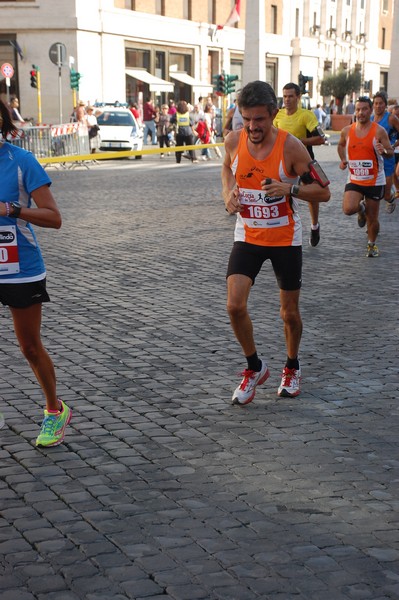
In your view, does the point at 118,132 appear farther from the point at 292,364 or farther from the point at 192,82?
the point at 292,364

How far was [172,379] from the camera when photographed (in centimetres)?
633

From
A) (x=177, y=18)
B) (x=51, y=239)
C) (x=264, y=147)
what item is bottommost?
(x=51, y=239)

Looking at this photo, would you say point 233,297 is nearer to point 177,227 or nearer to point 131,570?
point 131,570

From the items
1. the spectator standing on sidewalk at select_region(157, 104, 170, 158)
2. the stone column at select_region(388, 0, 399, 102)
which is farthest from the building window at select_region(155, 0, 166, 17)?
the spectator standing on sidewalk at select_region(157, 104, 170, 158)

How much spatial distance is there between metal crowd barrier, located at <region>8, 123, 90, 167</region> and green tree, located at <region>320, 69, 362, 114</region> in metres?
40.5

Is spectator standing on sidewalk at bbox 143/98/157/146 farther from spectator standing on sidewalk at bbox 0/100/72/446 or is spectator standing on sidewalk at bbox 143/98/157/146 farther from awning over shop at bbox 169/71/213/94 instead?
spectator standing on sidewalk at bbox 0/100/72/446

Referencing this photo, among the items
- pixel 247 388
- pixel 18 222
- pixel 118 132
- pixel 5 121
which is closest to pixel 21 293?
pixel 18 222

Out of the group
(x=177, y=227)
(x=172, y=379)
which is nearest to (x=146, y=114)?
(x=177, y=227)

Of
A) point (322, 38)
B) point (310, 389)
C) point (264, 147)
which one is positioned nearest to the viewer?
point (264, 147)

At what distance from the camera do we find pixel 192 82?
54281 mm

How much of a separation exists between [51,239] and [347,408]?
818 centimetres

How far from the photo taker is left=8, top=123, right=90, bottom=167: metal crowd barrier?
84.7ft

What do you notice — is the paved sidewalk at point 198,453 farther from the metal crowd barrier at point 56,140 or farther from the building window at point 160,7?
the building window at point 160,7

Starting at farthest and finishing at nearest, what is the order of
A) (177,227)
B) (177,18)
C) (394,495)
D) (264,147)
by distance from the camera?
(177,18) → (177,227) → (264,147) → (394,495)
